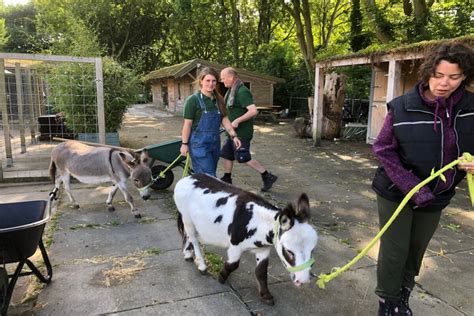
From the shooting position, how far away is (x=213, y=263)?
3.73 meters

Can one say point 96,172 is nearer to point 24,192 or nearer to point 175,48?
point 24,192

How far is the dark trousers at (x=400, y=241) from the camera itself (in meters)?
2.49

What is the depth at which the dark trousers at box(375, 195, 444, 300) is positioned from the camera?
8.18 ft

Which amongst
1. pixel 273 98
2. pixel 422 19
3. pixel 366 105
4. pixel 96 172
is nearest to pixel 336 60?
pixel 422 19

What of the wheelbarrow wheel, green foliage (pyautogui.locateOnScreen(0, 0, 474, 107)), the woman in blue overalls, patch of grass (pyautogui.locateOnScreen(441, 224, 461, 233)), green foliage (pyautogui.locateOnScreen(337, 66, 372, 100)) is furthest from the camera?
green foliage (pyautogui.locateOnScreen(0, 0, 474, 107))

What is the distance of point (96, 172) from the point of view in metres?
5.18

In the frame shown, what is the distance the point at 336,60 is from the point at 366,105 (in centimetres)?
635

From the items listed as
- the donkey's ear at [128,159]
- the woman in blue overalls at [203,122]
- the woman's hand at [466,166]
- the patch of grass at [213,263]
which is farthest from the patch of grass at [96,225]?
the woman's hand at [466,166]

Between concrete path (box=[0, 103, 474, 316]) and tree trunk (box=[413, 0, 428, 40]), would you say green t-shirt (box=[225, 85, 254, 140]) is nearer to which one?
concrete path (box=[0, 103, 474, 316])

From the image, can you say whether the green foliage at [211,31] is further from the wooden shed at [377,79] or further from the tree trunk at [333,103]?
the wooden shed at [377,79]

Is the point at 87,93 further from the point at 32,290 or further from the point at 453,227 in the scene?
the point at 453,227

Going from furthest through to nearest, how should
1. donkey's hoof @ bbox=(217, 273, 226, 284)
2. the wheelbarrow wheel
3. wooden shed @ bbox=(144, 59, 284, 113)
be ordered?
1. wooden shed @ bbox=(144, 59, 284, 113)
2. the wheelbarrow wheel
3. donkey's hoof @ bbox=(217, 273, 226, 284)

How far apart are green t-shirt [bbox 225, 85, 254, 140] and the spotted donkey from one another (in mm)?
2290

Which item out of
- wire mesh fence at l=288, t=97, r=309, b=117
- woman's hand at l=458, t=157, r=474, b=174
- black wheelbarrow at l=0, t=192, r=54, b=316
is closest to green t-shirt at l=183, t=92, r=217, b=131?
black wheelbarrow at l=0, t=192, r=54, b=316
